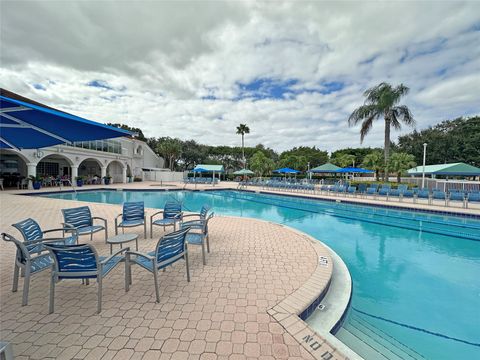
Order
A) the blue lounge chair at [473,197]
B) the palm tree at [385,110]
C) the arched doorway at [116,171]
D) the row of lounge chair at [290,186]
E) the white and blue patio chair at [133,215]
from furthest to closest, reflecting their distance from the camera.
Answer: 1. the arched doorway at [116,171]
2. the row of lounge chair at [290,186]
3. the palm tree at [385,110]
4. the blue lounge chair at [473,197]
5. the white and blue patio chair at [133,215]

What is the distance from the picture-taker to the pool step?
2.39 m

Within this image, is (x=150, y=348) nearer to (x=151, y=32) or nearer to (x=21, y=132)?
(x=21, y=132)

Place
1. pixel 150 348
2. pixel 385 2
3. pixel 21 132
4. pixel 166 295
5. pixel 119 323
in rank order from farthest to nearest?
pixel 385 2 < pixel 21 132 < pixel 166 295 < pixel 119 323 < pixel 150 348

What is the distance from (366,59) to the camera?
1117 cm

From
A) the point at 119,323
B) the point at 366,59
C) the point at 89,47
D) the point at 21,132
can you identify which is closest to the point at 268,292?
the point at 119,323

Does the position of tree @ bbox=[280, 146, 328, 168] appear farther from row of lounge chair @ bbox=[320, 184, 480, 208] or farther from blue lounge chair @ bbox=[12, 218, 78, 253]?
blue lounge chair @ bbox=[12, 218, 78, 253]

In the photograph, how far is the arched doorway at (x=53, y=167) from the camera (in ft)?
67.4

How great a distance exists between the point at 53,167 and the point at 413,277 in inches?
1126

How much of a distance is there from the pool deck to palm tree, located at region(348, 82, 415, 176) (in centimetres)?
1783

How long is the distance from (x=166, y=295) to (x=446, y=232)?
400 inches

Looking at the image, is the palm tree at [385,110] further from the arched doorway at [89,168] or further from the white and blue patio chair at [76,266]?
the arched doorway at [89,168]

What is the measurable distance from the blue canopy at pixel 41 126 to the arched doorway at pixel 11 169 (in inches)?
713

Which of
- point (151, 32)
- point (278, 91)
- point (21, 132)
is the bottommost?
point (21, 132)

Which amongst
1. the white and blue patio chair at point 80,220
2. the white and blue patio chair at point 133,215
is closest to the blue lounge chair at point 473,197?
the white and blue patio chair at point 133,215
